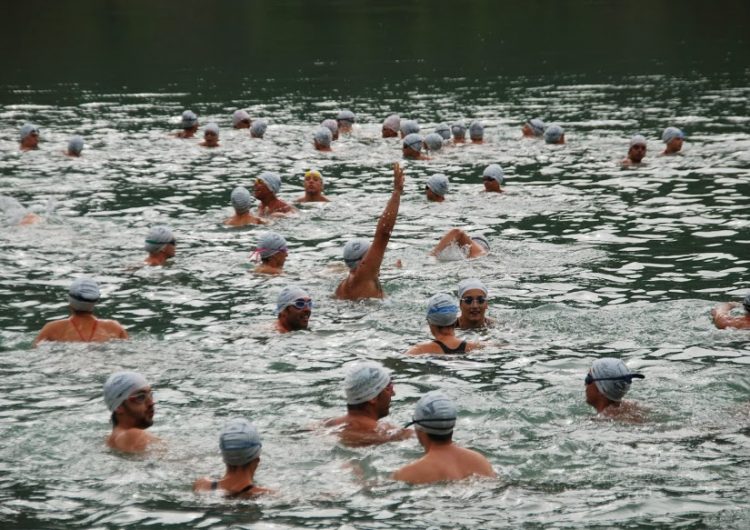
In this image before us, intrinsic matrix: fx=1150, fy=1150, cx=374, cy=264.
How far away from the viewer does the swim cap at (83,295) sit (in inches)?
683

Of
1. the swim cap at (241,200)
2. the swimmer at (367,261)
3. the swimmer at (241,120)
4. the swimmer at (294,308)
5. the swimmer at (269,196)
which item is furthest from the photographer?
the swimmer at (241,120)

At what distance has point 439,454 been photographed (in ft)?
38.9

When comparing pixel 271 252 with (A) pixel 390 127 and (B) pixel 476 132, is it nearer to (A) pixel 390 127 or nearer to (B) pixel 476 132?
(B) pixel 476 132

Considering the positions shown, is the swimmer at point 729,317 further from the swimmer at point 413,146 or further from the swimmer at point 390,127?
the swimmer at point 390,127

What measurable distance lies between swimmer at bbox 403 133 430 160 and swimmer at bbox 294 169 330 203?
6.54m

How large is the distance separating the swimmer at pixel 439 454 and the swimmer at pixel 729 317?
6.90 meters

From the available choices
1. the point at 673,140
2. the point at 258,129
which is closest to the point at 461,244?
the point at 673,140

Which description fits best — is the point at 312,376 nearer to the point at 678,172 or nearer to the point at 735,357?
the point at 735,357

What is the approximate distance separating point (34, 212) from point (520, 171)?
13.3 meters

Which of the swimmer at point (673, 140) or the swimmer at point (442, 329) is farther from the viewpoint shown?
the swimmer at point (673, 140)

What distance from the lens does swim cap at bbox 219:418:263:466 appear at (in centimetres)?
1124

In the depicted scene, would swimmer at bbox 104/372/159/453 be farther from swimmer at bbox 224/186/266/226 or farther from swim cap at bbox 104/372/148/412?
swimmer at bbox 224/186/266/226

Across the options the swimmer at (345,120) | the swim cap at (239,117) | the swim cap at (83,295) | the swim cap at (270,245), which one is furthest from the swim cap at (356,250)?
the swim cap at (239,117)

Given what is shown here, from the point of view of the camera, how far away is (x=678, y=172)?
102ft
